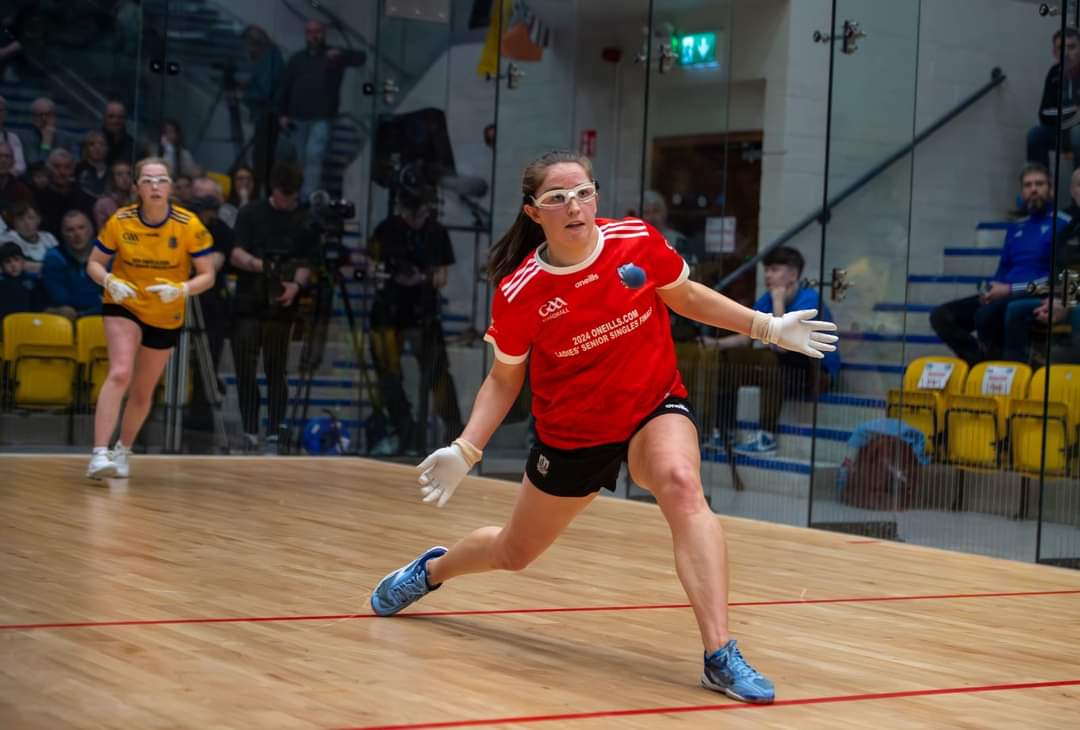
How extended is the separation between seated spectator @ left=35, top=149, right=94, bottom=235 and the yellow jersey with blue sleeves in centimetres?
186

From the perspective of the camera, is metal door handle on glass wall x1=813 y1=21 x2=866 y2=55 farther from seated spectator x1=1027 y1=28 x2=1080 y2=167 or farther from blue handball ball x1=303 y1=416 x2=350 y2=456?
blue handball ball x1=303 y1=416 x2=350 y2=456

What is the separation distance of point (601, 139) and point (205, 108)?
2343mm

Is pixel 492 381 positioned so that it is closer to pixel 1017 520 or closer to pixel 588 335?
pixel 588 335

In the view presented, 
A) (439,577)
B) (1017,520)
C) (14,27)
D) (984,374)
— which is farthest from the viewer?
(14,27)

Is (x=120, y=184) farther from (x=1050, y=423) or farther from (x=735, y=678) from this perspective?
(x=735, y=678)

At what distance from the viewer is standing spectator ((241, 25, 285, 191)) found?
875 cm

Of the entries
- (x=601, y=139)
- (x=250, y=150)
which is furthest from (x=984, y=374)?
(x=250, y=150)

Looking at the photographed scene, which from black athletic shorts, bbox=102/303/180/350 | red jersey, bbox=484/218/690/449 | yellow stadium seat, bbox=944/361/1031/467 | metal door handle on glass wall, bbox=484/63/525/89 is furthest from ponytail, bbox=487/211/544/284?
metal door handle on glass wall, bbox=484/63/525/89

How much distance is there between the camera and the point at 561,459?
3.14 meters

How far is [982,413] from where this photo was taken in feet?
19.0

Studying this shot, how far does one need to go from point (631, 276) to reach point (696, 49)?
4438 mm

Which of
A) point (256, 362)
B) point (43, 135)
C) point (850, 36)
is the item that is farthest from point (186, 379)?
point (850, 36)

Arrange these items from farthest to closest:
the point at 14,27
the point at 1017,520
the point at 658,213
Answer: the point at 14,27 < the point at 658,213 < the point at 1017,520

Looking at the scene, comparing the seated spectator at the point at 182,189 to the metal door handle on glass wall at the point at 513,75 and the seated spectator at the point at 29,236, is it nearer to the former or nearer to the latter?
the seated spectator at the point at 29,236
